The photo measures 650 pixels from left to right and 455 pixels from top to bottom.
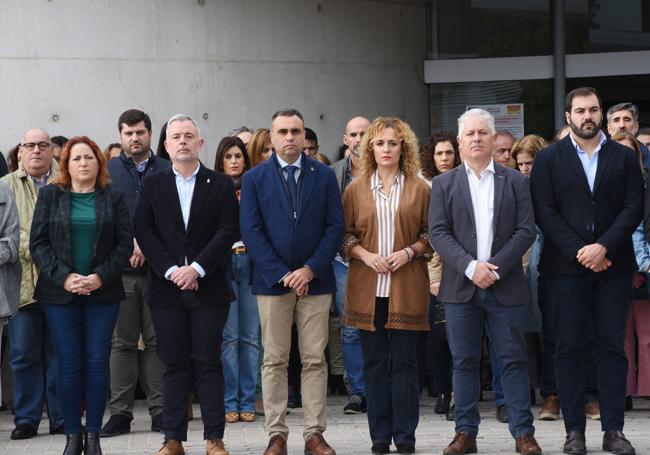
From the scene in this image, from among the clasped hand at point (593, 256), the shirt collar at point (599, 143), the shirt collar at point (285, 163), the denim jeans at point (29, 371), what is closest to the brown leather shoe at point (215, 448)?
the denim jeans at point (29, 371)

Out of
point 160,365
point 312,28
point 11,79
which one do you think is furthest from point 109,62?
point 160,365

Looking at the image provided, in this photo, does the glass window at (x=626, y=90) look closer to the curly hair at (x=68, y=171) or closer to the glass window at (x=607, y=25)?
the glass window at (x=607, y=25)

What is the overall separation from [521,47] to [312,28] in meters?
3.28

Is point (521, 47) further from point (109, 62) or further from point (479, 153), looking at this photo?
point (479, 153)

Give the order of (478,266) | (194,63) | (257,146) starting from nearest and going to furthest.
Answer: (478,266) → (257,146) → (194,63)

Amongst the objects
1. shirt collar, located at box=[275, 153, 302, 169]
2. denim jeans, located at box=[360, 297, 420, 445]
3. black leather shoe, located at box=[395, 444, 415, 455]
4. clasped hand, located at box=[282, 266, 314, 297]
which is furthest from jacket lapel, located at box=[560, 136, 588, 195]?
black leather shoe, located at box=[395, 444, 415, 455]

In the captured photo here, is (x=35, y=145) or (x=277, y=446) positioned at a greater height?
(x=35, y=145)

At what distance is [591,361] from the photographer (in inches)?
389

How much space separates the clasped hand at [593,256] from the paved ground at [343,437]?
1229 millimetres

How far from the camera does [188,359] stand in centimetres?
829

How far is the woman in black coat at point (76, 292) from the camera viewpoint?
8.20 meters

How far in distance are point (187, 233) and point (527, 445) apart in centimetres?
257

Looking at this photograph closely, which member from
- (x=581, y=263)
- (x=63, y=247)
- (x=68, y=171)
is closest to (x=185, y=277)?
(x=63, y=247)

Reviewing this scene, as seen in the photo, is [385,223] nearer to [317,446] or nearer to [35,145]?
[317,446]
